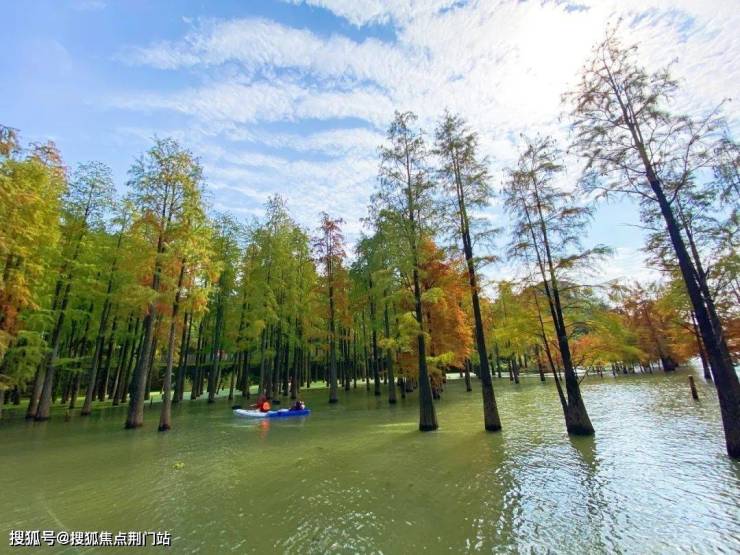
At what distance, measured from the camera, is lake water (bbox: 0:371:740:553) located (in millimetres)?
5391

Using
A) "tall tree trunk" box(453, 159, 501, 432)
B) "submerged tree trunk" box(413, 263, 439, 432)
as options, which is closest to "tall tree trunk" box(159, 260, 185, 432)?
"submerged tree trunk" box(413, 263, 439, 432)

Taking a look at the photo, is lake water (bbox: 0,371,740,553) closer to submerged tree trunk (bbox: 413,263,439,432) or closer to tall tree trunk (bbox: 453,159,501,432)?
submerged tree trunk (bbox: 413,263,439,432)

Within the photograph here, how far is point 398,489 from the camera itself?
298 inches

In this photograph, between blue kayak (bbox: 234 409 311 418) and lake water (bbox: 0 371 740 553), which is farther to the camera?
blue kayak (bbox: 234 409 311 418)

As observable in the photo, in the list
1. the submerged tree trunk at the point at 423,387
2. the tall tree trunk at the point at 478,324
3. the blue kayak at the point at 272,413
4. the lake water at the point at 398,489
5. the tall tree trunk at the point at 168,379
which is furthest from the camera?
the blue kayak at the point at 272,413

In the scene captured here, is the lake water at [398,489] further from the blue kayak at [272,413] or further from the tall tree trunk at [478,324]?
the blue kayak at [272,413]

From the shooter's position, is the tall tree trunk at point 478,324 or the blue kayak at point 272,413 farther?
the blue kayak at point 272,413

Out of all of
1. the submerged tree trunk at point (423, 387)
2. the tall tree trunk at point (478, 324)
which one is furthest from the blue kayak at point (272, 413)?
the tall tree trunk at point (478, 324)

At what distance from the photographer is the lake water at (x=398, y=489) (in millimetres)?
5391

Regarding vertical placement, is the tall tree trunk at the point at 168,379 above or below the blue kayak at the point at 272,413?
above

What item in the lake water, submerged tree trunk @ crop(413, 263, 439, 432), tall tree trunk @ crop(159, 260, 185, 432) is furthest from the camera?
tall tree trunk @ crop(159, 260, 185, 432)

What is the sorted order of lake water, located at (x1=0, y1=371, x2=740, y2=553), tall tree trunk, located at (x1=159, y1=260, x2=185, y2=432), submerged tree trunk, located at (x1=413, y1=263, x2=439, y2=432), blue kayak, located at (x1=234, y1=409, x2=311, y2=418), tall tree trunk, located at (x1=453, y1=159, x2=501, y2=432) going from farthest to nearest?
blue kayak, located at (x1=234, y1=409, x2=311, y2=418) → tall tree trunk, located at (x1=159, y1=260, x2=185, y2=432) → submerged tree trunk, located at (x1=413, y1=263, x2=439, y2=432) → tall tree trunk, located at (x1=453, y1=159, x2=501, y2=432) → lake water, located at (x1=0, y1=371, x2=740, y2=553)

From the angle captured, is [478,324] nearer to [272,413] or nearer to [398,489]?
[398,489]

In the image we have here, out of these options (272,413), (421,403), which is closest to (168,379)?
(272,413)
